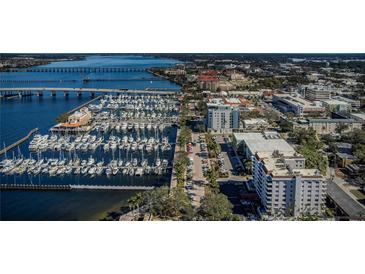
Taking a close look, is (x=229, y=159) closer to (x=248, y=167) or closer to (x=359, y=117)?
(x=248, y=167)

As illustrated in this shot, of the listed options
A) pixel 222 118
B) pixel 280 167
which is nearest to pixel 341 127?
pixel 222 118

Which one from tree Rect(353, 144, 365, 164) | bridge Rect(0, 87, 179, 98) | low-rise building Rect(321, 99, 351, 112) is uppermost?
bridge Rect(0, 87, 179, 98)

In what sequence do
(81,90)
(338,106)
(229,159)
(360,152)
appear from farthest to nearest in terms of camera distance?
(81,90)
(338,106)
(229,159)
(360,152)

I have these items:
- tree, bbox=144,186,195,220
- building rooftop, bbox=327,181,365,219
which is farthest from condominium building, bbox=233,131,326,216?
tree, bbox=144,186,195,220

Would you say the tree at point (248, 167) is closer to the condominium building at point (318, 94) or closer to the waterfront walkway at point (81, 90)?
the condominium building at point (318, 94)

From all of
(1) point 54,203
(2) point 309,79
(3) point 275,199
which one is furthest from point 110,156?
(2) point 309,79

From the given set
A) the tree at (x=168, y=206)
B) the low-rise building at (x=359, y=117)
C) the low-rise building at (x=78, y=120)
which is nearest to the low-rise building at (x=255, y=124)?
the low-rise building at (x=359, y=117)

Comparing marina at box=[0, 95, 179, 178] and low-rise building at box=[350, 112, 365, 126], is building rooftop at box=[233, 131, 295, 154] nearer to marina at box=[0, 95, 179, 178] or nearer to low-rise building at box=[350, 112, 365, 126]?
marina at box=[0, 95, 179, 178]

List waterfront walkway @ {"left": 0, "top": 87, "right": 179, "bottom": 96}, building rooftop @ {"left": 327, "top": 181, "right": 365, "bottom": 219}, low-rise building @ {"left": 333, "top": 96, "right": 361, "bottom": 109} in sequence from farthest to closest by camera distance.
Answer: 1. waterfront walkway @ {"left": 0, "top": 87, "right": 179, "bottom": 96}
2. low-rise building @ {"left": 333, "top": 96, "right": 361, "bottom": 109}
3. building rooftop @ {"left": 327, "top": 181, "right": 365, "bottom": 219}
